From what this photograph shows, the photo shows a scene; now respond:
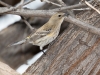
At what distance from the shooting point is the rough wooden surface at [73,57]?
225 centimetres

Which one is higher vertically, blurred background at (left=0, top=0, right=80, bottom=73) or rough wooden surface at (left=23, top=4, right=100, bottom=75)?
blurred background at (left=0, top=0, right=80, bottom=73)

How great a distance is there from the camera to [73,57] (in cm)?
229

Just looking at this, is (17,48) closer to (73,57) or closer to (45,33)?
(45,33)

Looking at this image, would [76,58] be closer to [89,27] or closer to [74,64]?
[74,64]

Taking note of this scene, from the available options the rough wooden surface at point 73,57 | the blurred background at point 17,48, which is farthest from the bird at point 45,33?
the blurred background at point 17,48

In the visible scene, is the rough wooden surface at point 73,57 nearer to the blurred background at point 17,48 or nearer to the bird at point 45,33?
the bird at point 45,33

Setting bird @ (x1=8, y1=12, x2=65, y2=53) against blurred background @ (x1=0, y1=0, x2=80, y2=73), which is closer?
bird @ (x1=8, y1=12, x2=65, y2=53)

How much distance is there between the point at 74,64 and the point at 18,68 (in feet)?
7.49

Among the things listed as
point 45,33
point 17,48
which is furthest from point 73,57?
point 17,48

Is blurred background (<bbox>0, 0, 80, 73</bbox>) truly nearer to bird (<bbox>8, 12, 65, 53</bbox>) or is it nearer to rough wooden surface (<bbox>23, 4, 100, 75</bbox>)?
bird (<bbox>8, 12, 65, 53</bbox>)

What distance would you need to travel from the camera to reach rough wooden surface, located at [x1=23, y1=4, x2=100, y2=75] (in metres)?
2.25

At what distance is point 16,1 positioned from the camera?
523 centimetres

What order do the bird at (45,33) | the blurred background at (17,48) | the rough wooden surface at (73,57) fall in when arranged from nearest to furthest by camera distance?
the rough wooden surface at (73,57) → the bird at (45,33) → the blurred background at (17,48)

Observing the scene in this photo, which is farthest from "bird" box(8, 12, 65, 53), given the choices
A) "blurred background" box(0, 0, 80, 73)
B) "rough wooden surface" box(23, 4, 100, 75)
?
"blurred background" box(0, 0, 80, 73)
